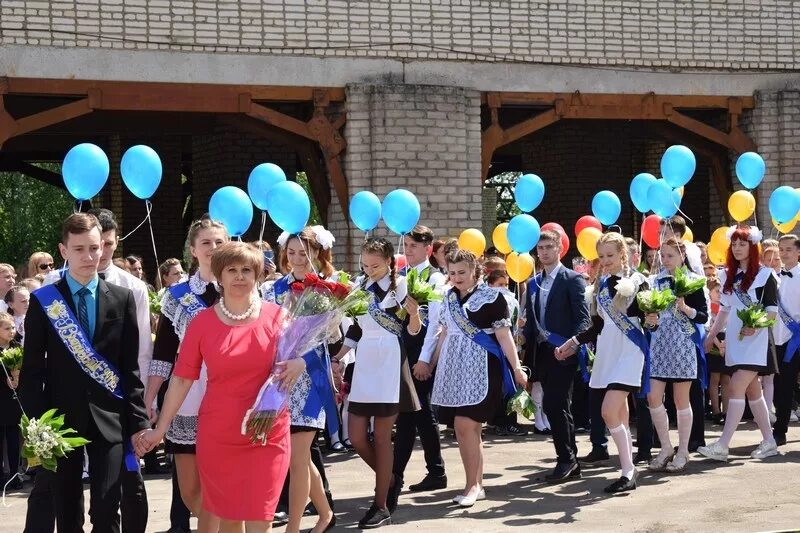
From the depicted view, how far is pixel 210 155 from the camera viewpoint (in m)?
19.0

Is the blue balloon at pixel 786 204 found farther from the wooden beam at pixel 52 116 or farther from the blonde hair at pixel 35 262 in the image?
the wooden beam at pixel 52 116

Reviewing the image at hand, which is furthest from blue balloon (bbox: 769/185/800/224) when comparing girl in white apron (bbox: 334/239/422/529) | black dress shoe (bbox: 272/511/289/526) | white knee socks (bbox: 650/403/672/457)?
black dress shoe (bbox: 272/511/289/526)

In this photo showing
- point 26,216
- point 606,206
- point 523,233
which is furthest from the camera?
point 26,216

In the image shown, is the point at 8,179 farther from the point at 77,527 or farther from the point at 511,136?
the point at 77,527

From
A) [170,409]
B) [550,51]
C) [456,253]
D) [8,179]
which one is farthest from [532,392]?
[8,179]

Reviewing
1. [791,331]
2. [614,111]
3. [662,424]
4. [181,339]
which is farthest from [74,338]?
[614,111]

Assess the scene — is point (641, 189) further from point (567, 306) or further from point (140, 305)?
point (140, 305)

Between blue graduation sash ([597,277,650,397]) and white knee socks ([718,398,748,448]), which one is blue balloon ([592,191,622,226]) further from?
blue graduation sash ([597,277,650,397])

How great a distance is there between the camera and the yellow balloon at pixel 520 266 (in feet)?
41.0

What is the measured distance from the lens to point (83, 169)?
9430 mm

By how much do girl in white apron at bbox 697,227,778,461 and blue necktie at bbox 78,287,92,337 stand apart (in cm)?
561

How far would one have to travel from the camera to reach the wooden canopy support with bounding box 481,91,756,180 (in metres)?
16.7

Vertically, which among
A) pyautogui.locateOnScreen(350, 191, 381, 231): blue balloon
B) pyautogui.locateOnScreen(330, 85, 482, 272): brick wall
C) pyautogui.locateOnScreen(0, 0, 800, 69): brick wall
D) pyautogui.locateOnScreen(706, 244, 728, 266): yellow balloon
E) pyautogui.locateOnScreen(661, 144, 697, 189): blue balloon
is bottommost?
pyautogui.locateOnScreen(706, 244, 728, 266): yellow balloon

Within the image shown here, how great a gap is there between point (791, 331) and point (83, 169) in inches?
232
